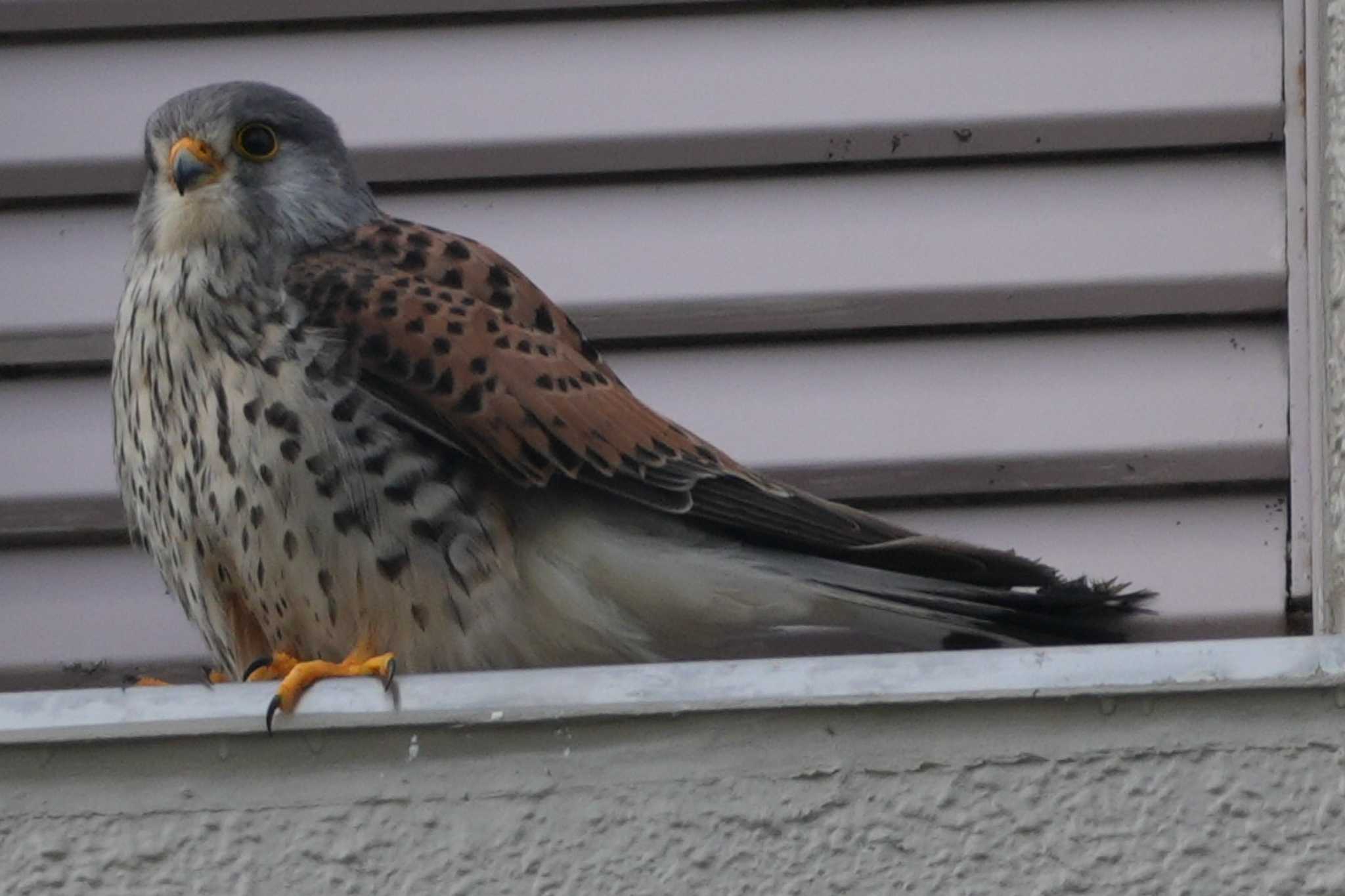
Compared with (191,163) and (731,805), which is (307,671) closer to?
(731,805)

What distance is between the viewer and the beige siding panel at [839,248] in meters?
3.17

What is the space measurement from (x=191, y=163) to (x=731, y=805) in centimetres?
105

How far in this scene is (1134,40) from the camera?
10.6 feet

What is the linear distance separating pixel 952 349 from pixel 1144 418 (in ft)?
0.90

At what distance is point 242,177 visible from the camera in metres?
2.69

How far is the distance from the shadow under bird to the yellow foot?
0.4 inches

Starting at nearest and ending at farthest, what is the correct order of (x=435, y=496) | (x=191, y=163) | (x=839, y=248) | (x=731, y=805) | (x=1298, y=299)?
(x=731, y=805)
(x=435, y=496)
(x=191, y=163)
(x=1298, y=299)
(x=839, y=248)

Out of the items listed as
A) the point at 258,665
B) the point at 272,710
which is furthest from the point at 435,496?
the point at 272,710

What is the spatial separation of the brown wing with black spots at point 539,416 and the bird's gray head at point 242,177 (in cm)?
9

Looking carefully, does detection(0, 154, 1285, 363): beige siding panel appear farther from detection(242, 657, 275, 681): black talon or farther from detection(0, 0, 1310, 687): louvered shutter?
detection(242, 657, 275, 681): black talon

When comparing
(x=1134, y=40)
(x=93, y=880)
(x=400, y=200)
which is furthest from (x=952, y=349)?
(x=93, y=880)

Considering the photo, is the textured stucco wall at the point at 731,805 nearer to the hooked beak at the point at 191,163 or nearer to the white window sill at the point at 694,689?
the white window sill at the point at 694,689

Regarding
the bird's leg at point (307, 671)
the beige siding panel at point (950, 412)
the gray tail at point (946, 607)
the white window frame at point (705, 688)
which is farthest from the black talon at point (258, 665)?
A: the beige siding panel at point (950, 412)

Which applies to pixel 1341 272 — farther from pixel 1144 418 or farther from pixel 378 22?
pixel 378 22
